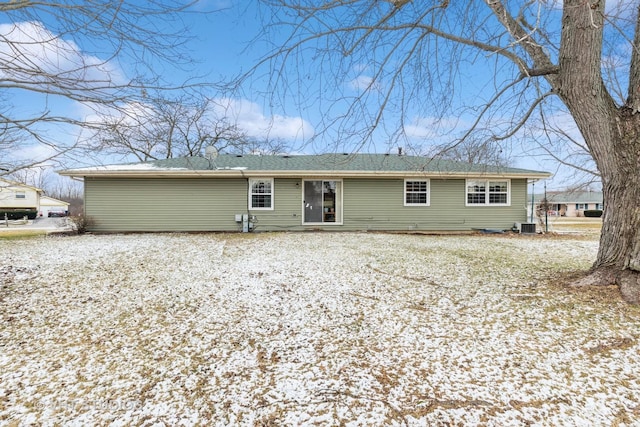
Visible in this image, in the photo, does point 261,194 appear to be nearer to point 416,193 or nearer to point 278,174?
point 278,174

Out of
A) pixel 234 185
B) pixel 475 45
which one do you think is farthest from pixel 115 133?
pixel 234 185

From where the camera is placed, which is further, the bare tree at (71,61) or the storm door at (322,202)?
the storm door at (322,202)

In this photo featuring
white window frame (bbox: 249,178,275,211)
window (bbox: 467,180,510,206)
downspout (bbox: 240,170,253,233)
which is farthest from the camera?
window (bbox: 467,180,510,206)

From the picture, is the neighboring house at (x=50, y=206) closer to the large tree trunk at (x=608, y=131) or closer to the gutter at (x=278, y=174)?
the gutter at (x=278, y=174)

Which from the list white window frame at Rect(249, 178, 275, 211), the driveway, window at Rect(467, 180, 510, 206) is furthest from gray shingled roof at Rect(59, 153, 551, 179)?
the driveway

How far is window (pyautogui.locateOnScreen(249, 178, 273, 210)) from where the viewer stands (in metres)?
11.8

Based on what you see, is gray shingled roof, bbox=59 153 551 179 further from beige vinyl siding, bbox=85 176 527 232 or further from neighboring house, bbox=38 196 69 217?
neighboring house, bbox=38 196 69 217

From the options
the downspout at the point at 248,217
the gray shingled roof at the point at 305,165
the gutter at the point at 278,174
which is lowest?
the downspout at the point at 248,217

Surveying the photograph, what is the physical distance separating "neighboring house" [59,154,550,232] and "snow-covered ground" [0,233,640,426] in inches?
248

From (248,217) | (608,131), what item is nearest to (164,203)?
(248,217)

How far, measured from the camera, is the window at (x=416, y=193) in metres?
12.2

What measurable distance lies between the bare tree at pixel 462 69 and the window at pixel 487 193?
8.15 metres

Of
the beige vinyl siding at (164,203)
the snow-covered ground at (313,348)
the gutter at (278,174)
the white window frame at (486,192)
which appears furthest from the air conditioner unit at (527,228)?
the beige vinyl siding at (164,203)

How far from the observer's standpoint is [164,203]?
454 inches
